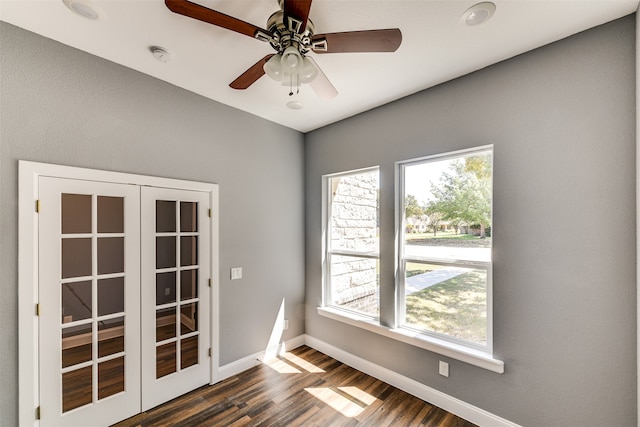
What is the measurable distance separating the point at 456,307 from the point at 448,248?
1.65 feet

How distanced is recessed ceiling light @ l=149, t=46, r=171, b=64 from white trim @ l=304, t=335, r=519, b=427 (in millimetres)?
3252

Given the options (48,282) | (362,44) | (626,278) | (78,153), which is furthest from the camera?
(78,153)

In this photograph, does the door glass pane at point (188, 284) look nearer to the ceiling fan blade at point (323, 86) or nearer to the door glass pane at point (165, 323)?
the door glass pane at point (165, 323)

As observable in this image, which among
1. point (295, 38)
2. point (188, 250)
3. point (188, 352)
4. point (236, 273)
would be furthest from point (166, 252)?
point (295, 38)

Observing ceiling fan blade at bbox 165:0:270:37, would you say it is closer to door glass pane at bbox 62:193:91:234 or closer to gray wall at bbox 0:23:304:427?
gray wall at bbox 0:23:304:427

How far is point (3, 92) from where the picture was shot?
5.94 ft

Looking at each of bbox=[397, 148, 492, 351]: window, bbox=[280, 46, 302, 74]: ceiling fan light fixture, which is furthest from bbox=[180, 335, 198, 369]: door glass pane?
bbox=[280, 46, 302, 74]: ceiling fan light fixture

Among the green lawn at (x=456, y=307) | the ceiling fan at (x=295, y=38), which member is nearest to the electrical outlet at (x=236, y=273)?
the green lawn at (x=456, y=307)

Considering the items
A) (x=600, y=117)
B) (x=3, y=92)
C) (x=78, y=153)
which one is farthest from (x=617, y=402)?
(x=3, y=92)

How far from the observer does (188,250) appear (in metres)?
2.64

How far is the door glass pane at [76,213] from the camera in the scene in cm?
202

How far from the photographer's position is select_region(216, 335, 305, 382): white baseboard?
288cm

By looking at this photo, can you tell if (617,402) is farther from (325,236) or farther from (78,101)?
(78,101)

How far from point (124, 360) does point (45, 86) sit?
209 cm
